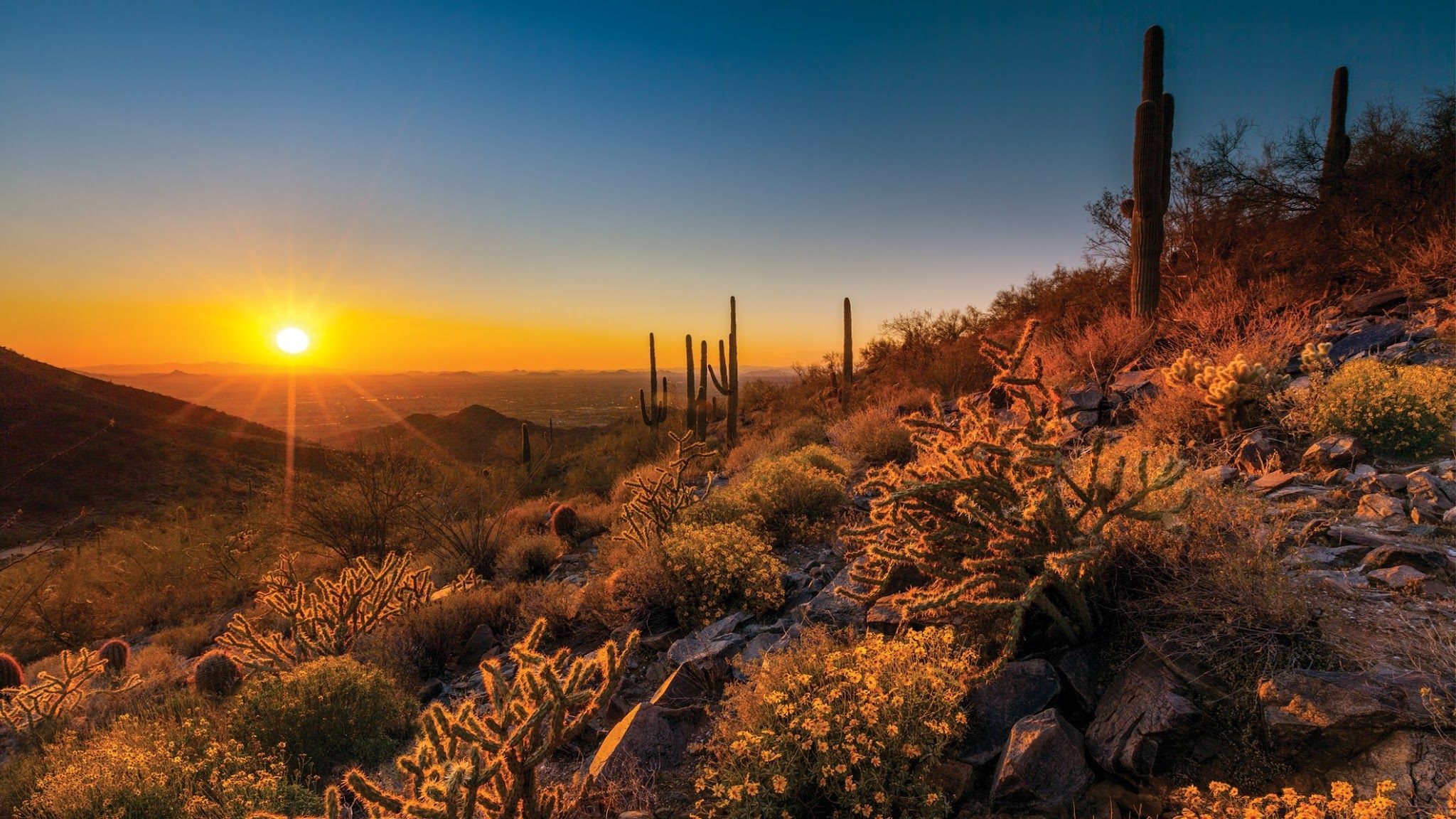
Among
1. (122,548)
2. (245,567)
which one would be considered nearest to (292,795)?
(245,567)

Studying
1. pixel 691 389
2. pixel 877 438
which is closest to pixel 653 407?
pixel 691 389

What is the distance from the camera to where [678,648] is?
4.82 meters

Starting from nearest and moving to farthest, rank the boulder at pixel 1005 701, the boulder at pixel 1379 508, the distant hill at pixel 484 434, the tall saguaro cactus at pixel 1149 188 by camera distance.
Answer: the boulder at pixel 1005 701, the boulder at pixel 1379 508, the tall saguaro cactus at pixel 1149 188, the distant hill at pixel 484 434

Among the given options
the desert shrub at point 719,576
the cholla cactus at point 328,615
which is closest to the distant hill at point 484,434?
the cholla cactus at point 328,615

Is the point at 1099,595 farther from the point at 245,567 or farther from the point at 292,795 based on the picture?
the point at 245,567

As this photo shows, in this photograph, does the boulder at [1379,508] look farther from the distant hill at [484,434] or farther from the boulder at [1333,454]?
the distant hill at [484,434]

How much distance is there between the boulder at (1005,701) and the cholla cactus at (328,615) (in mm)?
6193

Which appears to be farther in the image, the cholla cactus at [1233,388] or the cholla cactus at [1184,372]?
the cholla cactus at [1184,372]

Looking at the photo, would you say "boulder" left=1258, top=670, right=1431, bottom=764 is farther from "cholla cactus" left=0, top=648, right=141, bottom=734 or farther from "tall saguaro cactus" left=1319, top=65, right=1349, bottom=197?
"tall saguaro cactus" left=1319, top=65, right=1349, bottom=197

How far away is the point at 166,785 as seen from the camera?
13.0ft

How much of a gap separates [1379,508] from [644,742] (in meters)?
5.03

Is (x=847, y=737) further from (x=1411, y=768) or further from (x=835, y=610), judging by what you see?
(x=1411, y=768)

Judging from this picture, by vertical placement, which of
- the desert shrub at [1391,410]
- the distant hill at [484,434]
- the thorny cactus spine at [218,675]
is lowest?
the distant hill at [484,434]

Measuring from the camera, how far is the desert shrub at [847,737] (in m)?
2.80
